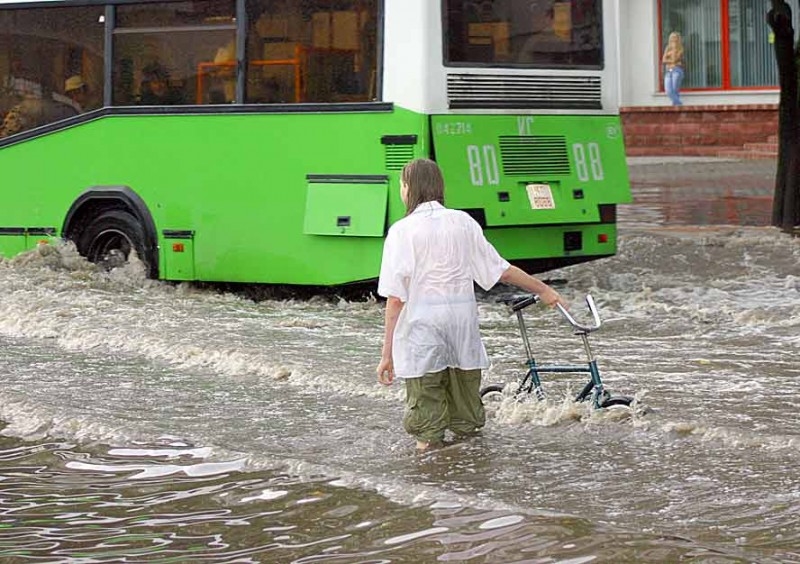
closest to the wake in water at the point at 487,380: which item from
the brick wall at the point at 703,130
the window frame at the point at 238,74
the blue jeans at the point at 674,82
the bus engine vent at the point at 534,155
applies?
the bus engine vent at the point at 534,155

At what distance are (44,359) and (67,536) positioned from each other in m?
4.80

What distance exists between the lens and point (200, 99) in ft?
46.2

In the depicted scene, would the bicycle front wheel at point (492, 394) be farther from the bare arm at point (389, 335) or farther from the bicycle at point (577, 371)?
the bare arm at point (389, 335)

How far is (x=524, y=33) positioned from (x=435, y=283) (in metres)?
6.20

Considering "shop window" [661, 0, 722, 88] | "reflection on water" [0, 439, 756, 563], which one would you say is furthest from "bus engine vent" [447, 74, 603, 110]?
"shop window" [661, 0, 722, 88]

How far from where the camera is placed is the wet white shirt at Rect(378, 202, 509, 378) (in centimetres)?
770

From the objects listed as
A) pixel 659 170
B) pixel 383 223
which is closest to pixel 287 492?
pixel 383 223

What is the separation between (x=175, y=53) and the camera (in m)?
14.2

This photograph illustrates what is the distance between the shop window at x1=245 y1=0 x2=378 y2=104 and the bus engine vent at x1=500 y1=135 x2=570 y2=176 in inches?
46.4

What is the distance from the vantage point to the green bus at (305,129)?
13.0m

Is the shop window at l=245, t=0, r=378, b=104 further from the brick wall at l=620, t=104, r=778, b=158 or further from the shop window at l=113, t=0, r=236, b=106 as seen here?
the brick wall at l=620, t=104, r=778, b=158

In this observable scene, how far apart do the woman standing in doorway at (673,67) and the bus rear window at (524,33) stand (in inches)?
769

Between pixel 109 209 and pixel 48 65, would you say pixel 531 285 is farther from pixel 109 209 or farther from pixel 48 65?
pixel 48 65

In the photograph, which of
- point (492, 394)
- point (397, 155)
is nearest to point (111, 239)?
point (397, 155)
